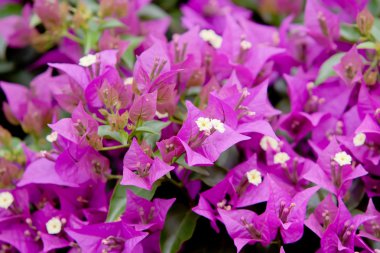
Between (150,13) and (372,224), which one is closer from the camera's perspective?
(372,224)

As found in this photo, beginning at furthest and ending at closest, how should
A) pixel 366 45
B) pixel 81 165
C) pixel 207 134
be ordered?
pixel 366 45 → pixel 81 165 → pixel 207 134

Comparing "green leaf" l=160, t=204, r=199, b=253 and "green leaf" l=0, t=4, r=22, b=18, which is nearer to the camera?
"green leaf" l=160, t=204, r=199, b=253

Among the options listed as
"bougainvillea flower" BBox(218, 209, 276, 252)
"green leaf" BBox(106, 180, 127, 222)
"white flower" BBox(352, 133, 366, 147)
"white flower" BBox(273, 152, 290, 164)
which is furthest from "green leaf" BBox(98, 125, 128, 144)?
"white flower" BBox(352, 133, 366, 147)

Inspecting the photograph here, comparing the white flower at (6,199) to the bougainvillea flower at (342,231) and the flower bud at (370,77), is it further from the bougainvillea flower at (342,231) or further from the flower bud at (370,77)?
the flower bud at (370,77)

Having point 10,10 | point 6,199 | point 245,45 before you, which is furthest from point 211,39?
point 10,10

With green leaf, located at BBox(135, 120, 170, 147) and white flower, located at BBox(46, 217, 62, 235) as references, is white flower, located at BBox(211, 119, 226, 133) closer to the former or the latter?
green leaf, located at BBox(135, 120, 170, 147)

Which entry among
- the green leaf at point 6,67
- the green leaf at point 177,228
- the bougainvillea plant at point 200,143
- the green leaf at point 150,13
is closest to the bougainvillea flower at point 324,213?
the bougainvillea plant at point 200,143

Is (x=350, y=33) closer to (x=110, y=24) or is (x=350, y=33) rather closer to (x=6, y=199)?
(x=110, y=24)
